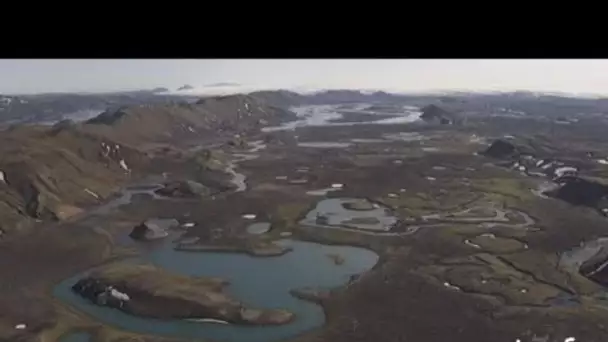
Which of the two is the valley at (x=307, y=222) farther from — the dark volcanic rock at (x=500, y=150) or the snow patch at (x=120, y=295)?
the dark volcanic rock at (x=500, y=150)

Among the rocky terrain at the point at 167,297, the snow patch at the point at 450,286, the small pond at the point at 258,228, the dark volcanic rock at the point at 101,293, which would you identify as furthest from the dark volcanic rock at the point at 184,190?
the snow patch at the point at 450,286

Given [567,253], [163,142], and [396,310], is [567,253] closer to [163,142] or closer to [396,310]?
[396,310]

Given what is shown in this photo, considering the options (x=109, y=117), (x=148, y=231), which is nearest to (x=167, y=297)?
(x=148, y=231)

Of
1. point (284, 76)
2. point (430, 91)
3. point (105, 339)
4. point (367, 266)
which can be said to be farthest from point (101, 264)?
point (430, 91)

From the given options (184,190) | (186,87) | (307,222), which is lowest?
(307,222)

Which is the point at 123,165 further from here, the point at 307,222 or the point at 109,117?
the point at 307,222

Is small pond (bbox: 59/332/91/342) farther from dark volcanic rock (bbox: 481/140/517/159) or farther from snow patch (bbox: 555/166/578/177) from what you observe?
snow patch (bbox: 555/166/578/177)
